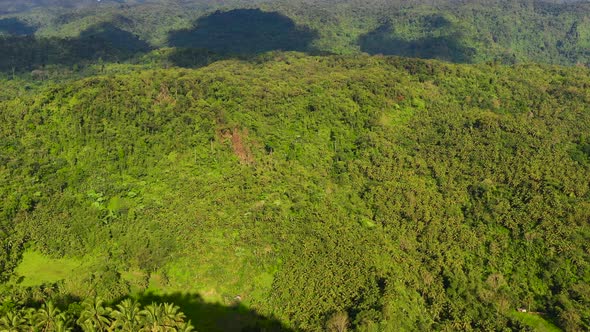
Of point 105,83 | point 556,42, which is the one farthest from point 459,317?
point 556,42

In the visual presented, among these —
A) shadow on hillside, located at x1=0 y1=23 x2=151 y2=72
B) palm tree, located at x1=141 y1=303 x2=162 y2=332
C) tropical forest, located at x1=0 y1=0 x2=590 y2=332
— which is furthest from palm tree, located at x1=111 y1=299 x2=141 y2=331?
shadow on hillside, located at x1=0 y1=23 x2=151 y2=72

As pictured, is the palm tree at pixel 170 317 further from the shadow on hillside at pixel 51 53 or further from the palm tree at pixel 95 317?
the shadow on hillside at pixel 51 53

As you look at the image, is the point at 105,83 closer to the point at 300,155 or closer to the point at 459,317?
the point at 300,155

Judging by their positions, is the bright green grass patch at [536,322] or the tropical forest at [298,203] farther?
the tropical forest at [298,203]

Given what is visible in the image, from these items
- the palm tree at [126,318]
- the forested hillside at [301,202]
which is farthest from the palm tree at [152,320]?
the forested hillside at [301,202]

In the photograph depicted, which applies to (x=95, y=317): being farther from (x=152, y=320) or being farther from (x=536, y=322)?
(x=536, y=322)

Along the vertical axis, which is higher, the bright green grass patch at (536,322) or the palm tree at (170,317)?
the palm tree at (170,317)

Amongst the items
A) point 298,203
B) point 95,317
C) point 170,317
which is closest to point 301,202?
point 298,203
